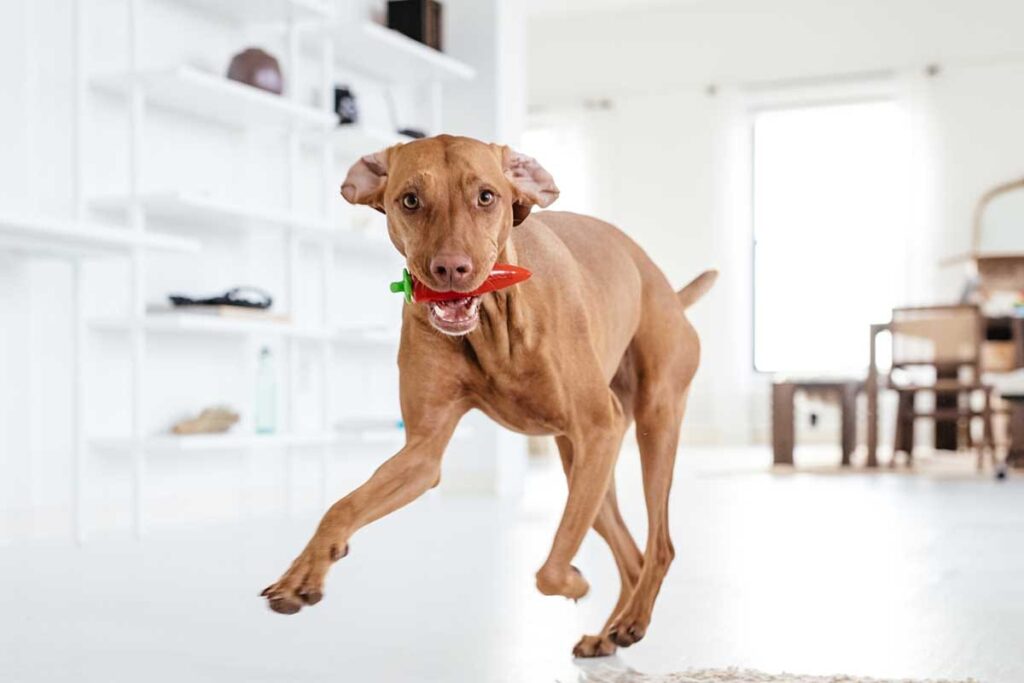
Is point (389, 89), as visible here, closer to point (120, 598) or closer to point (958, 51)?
point (120, 598)

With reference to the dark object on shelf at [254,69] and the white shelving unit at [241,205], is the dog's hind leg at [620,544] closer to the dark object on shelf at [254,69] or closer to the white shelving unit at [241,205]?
the white shelving unit at [241,205]

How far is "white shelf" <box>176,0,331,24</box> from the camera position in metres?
4.65

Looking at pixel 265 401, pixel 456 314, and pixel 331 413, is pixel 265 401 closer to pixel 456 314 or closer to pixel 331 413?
pixel 331 413

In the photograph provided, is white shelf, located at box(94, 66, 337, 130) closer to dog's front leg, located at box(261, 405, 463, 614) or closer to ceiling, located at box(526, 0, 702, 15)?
dog's front leg, located at box(261, 405, 463, 614)

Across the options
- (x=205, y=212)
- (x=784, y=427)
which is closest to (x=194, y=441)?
(x=205, y=212)

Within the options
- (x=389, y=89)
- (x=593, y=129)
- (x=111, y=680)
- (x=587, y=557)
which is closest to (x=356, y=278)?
(x=389, y=89)

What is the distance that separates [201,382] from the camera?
4672 mm

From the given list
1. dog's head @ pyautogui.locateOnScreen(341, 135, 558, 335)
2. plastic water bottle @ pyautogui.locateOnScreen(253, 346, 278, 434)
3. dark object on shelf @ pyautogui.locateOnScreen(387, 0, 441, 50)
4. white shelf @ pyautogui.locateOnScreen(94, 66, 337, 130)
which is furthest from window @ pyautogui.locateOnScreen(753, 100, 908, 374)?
dog's head @ pyautogui.locateOnScreen(341, 135, 558, 335)

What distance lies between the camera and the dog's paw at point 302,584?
1459 millimetres

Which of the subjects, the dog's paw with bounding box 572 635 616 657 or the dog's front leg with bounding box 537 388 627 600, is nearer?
the dog's front leg with bounding box 537 388 627 600

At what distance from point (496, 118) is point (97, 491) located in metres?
2.57

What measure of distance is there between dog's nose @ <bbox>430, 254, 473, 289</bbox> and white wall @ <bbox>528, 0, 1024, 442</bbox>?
9.07 m

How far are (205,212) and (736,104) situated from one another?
23.7 feet

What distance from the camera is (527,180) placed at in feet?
5.57
